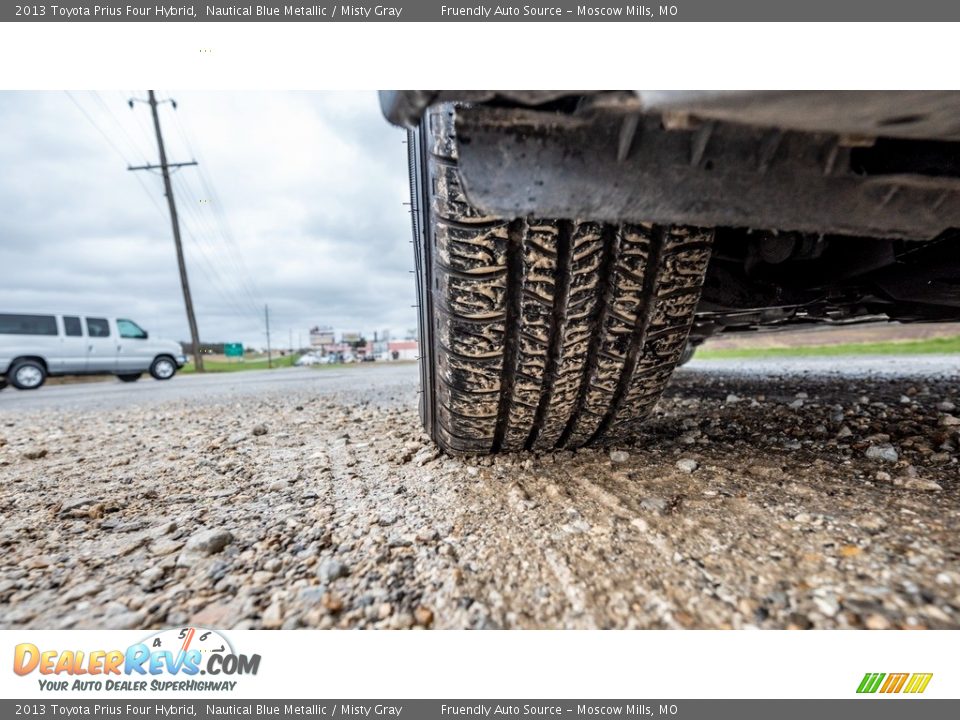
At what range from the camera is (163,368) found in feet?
28.3

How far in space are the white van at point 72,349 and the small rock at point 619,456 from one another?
30.8ft

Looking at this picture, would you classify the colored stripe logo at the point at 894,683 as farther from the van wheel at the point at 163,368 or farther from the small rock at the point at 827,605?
the van wheel at the point at 163,368

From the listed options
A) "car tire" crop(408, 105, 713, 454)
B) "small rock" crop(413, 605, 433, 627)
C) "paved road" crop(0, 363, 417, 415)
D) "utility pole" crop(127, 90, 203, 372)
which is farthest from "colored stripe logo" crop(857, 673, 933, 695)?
"utility pole" crop(127, 90, 203, 372)

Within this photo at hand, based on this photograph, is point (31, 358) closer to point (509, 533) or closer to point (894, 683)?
point (509, 533)

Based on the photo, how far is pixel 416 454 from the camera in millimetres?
1266

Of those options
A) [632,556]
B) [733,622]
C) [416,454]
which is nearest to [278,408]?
[416,454]

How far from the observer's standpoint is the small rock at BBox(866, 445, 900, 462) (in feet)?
3.30

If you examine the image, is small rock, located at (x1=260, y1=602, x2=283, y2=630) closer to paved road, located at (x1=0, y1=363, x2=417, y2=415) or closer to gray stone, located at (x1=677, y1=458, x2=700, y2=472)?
gray stone, located at (x1=677, y1=458, x2=700, y2=472)

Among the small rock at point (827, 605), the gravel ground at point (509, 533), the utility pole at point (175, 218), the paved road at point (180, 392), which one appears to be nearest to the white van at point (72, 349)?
the paved road at point (180, 392)

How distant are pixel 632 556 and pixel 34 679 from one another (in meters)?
0.78

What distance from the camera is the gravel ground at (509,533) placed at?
558mm

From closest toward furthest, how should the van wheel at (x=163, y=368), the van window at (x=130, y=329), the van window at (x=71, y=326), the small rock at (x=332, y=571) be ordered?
1. the small rock at (x=332, y=571)
2. the van window at (x=71, y=326)
3. the van window at (x=130, y=329)
4. the van wheel at (x=163, y=368)

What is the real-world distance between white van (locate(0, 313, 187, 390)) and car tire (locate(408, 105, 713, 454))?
9.17 m

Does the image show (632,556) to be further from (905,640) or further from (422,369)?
(422,369)
